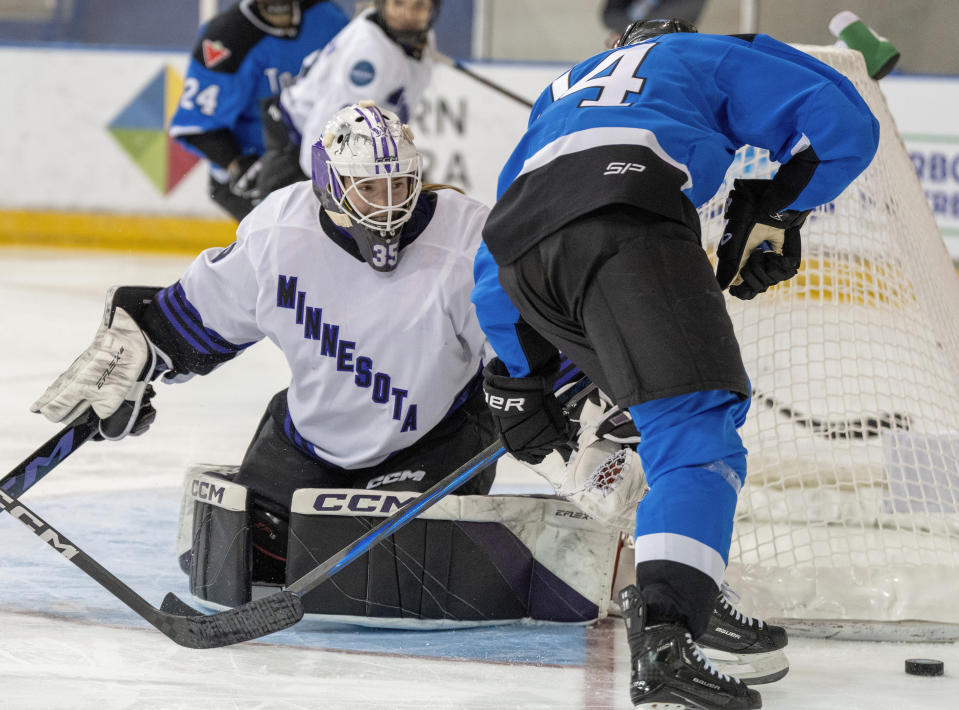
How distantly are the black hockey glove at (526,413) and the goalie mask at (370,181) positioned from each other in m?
0.47

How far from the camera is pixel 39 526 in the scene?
255 centimetres

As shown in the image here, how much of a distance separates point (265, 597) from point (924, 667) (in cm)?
108

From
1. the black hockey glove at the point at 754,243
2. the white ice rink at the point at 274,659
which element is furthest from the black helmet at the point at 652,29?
the white ice rink at the point at 274,659

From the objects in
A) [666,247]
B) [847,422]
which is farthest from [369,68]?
[666,247]

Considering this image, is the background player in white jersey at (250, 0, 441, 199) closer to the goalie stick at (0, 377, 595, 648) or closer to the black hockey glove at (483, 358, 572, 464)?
the goalie stick at (0, 377, 595, 648)

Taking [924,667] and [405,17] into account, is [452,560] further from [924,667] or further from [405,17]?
[405,17]

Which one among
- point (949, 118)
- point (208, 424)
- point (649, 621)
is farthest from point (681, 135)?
point (949, 118)

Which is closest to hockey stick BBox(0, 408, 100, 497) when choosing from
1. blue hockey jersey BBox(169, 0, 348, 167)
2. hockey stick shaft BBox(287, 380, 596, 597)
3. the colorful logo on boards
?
hockey stick shaft BBox(287, 380, 596, 597)

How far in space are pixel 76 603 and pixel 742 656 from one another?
3.97 feet

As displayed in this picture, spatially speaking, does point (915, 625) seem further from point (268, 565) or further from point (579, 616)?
point (268, 565)

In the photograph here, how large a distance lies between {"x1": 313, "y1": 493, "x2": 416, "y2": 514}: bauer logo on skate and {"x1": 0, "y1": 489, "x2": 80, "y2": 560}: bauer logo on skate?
17.0 inches

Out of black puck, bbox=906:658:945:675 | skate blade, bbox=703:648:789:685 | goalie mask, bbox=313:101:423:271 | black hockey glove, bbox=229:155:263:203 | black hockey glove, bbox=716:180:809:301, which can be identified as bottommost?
black hockey glove, bbox=229:155:263:203

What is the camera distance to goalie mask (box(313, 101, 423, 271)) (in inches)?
103

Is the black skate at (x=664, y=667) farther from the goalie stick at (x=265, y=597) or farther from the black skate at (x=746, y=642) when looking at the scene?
the goalie stick at (x=265, y=597)
